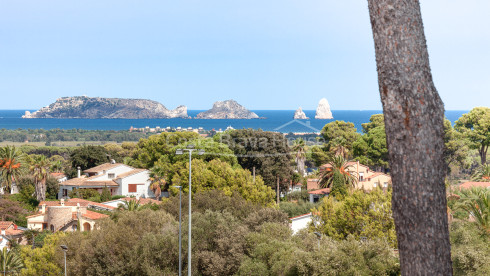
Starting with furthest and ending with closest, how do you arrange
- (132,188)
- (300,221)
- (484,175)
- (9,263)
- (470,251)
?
(132,188), (484,175), (300,221), (9,263), (470,251)

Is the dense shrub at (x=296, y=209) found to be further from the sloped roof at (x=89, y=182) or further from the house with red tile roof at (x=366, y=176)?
the sloped roof at (x=89, y=182)

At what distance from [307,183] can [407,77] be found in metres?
57.5

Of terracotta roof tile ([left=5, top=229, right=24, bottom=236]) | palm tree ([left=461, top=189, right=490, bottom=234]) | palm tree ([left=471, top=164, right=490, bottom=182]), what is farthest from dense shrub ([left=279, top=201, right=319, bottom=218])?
palm tree ([left=461, top=189, right=490, bottom=234])

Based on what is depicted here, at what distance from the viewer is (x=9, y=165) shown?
187ft

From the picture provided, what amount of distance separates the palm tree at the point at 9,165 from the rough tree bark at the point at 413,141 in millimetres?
58974

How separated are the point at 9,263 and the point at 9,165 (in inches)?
980

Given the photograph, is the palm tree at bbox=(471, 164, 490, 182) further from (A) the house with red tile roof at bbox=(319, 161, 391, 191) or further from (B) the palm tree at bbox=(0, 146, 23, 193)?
(B) the palm tree at bbox=(0, 146, 23, 193)

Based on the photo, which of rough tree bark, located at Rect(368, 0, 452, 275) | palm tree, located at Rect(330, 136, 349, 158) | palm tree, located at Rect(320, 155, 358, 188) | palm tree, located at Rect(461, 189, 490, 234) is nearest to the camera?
rough tree bark, located at Rect(368, 0, 452, 275)

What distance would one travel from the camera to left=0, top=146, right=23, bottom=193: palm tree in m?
57.0

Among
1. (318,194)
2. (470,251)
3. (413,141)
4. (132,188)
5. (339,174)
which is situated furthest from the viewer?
(132,188)

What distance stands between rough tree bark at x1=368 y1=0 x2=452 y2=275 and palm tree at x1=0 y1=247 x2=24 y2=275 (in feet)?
116

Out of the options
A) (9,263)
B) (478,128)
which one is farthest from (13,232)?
(478,128)

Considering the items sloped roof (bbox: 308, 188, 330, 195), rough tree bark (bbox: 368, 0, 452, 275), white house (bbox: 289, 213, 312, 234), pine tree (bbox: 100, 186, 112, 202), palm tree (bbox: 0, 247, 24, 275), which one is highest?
rough tree bark (bbox: 368, 0, 452, 275)

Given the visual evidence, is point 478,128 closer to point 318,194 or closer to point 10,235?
point 318,194
